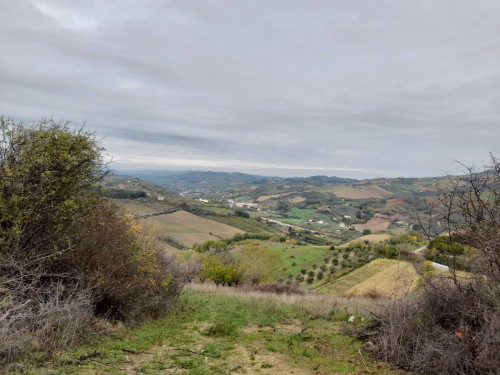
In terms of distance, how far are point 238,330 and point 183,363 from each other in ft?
16.4

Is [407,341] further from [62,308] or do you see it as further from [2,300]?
[2,300]

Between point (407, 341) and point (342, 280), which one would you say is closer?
→ point (407, 341)

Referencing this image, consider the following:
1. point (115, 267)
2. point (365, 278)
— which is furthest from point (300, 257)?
point (115, 267)

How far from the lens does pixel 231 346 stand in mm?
10492

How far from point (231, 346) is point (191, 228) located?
8552 centimetres

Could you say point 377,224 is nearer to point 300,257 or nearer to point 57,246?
point 300,257

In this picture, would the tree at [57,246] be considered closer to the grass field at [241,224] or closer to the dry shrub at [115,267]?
the dry shrub at [115,267]

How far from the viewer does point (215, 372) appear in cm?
789

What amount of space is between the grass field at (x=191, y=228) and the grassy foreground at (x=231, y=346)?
63.5 m

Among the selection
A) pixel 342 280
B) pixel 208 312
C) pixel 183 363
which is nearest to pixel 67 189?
pixel 183 363

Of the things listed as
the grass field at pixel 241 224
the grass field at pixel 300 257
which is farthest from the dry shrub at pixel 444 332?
the grass field at pixel 241 224

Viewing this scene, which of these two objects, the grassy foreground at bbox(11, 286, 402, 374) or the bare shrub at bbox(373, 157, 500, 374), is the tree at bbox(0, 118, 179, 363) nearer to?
the grassy foreground at bbox(11, 286, 402, 374)

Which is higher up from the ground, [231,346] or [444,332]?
[444,332]

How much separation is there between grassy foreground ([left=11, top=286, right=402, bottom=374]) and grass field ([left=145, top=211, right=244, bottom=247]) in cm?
6345
